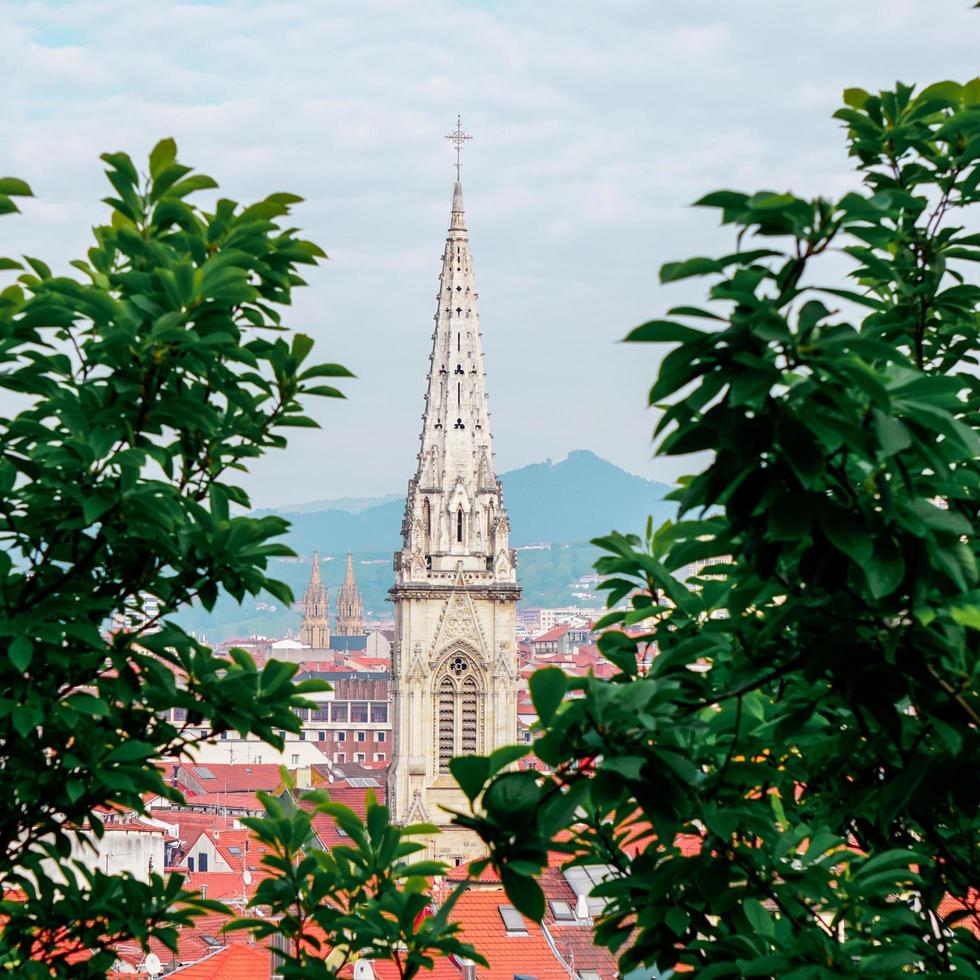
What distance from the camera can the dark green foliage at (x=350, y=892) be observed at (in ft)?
19.6

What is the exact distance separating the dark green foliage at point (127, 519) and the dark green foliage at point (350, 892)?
40 cm

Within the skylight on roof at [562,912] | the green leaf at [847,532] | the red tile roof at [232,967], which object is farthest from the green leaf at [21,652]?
the skylight on roof at [562,912]

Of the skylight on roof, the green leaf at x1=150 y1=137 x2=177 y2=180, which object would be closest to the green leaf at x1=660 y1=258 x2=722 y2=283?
the green leaf at x1=150 y1=137 x2=177 y2=180

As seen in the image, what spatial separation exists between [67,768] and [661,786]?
2409 millimetres

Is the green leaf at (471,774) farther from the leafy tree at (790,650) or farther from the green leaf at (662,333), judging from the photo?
the green leaf at (662,333)

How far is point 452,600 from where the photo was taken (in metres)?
64.2

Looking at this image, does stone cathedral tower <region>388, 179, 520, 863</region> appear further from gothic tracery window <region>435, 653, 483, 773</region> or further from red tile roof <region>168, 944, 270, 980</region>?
red tile roof <region>168, 944, 270, 980</region>

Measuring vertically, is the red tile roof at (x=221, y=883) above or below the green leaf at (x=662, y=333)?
above

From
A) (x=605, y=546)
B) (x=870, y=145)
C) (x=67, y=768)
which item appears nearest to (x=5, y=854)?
(x=67, y=768)

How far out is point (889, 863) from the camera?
5445 mm

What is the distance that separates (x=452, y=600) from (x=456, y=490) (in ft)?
14.0

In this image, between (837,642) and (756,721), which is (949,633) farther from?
(756,721)

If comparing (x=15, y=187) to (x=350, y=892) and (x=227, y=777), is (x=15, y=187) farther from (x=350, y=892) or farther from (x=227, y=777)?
(x=227, y=777)

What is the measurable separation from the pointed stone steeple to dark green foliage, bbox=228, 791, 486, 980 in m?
57.3
